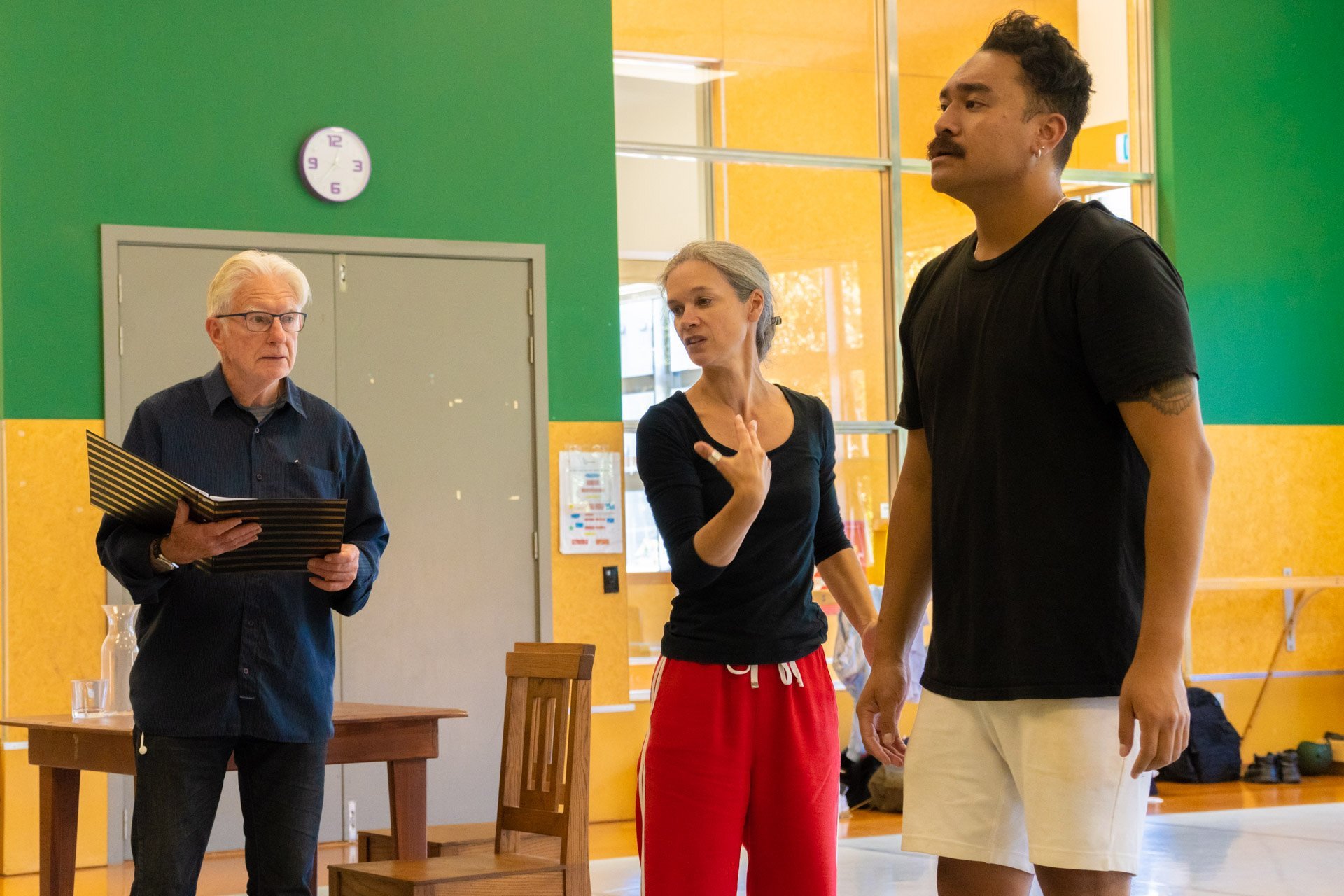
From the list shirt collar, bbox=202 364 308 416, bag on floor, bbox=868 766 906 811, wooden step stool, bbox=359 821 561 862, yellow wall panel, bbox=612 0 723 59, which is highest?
yellow wall panel, bbox=612 0 723 59

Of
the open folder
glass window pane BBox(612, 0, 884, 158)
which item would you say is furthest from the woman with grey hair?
glass window pane BBox(612, 0, 884, 158)

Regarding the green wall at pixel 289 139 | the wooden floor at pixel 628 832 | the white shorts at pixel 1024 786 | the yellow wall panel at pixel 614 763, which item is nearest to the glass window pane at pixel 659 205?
the green wall at pixel 289 139

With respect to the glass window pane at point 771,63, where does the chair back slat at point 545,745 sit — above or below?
below

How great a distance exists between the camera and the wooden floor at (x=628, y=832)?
5.18 m

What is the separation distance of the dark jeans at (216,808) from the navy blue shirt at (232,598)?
48 mm

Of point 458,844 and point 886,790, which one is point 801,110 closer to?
point 886,790

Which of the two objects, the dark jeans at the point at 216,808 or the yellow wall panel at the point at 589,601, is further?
the yellow wall panel at the point at 589,601

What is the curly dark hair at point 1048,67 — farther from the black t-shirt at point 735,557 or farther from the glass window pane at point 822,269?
the glass window pane at point 822,269

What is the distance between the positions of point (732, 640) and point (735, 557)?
0.13m

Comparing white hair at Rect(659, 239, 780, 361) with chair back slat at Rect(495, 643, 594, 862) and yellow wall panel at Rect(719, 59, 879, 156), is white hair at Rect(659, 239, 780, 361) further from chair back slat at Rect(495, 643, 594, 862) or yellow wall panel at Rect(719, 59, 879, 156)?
yellow wall panel at Rect(719, 59, 879, 156)

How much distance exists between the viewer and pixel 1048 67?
6.32 feet

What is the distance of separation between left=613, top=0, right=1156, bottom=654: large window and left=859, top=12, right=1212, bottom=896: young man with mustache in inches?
192

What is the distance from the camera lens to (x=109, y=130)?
581 centimetres

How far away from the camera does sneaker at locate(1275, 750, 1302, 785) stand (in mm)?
7371
